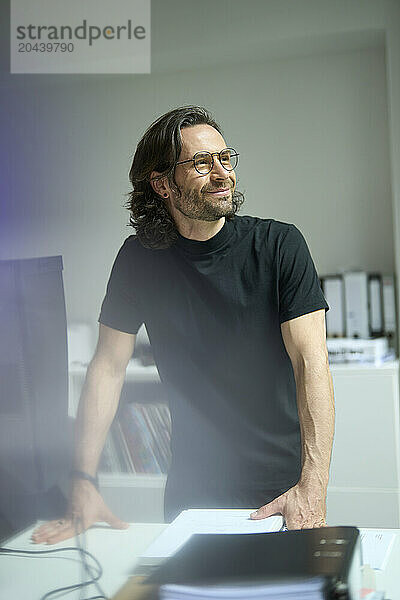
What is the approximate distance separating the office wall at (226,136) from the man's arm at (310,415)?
0.47 ft

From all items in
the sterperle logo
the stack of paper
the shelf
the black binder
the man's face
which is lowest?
the stack of paper

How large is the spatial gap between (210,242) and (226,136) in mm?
113

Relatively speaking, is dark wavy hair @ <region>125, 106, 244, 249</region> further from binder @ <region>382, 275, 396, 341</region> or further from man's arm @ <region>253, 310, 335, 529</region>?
binder @ <region>382, 275, 396, 341</region>

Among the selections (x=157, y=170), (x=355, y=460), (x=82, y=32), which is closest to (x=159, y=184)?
(x=157, y=170)

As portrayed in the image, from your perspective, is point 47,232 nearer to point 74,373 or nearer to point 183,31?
point 74,373

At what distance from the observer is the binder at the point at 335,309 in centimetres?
107

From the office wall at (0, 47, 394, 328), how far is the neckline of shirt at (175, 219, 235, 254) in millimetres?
44

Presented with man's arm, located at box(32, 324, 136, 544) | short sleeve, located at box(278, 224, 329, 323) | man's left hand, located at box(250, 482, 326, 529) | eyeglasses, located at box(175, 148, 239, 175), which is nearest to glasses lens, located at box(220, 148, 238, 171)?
eyeglasses, located at box(175, 148, 239, 175)

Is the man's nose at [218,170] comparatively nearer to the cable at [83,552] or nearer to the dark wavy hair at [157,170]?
the dark wavy hair at [157,170]

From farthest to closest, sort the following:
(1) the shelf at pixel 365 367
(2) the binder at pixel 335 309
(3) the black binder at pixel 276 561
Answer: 1. (2) the binder at pixel 335 309
2. (1) the shelf at pixel 365 367
3. (3) the black binder at pixel 276 561

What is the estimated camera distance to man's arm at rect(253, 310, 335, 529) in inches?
27.9

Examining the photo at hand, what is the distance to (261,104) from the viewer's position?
2.57 feet

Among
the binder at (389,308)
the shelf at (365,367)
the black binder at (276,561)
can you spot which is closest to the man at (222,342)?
the black binder at (276,561)

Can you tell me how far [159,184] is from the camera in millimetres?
690
